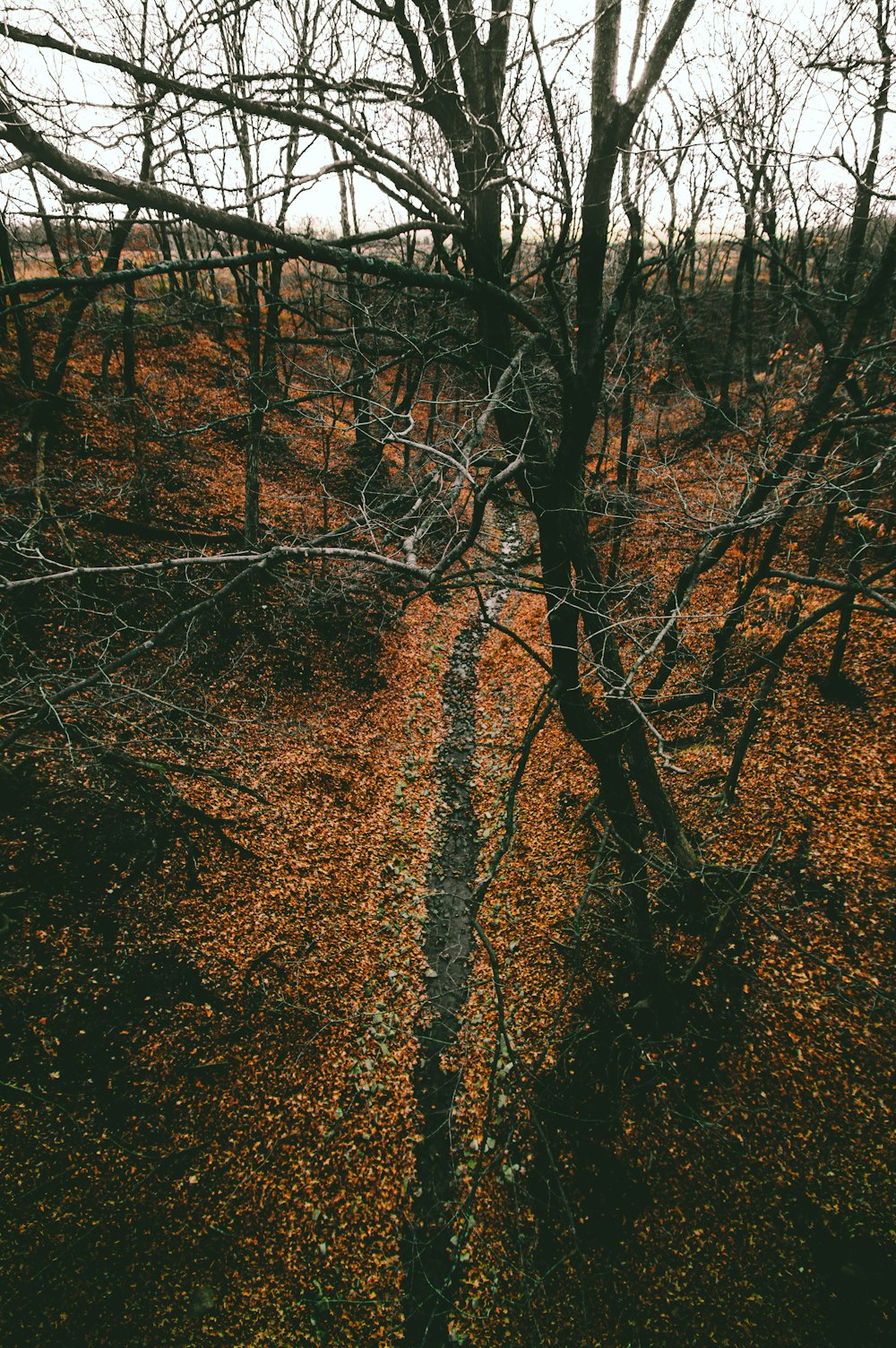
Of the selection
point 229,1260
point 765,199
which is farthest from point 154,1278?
point 765,199

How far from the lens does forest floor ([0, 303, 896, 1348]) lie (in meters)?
4.73

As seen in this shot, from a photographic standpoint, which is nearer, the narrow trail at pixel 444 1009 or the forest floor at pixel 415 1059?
Answer: the forest floor at pixel 415 1059

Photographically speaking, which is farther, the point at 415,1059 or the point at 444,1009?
the point at 444,1009

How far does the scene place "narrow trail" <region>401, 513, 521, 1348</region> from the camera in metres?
5.14

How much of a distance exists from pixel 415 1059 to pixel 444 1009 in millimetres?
→ 697

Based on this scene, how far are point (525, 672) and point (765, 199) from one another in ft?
36.5

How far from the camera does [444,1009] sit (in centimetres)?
729

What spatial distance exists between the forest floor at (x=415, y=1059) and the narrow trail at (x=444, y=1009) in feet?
0.18

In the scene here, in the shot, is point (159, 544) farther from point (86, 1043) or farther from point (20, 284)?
point (20, 284)

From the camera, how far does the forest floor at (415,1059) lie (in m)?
4.73

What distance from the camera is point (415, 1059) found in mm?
6750

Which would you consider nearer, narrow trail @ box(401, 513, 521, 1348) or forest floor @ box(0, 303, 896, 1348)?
forest floor @ box(0, 303, 896, 1348)

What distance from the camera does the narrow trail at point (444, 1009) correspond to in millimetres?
5137

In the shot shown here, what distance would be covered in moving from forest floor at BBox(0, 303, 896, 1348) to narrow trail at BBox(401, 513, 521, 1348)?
55 mm
